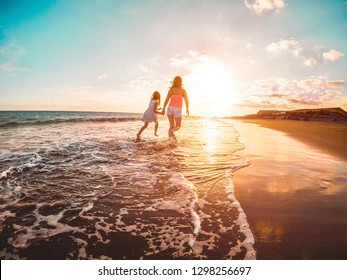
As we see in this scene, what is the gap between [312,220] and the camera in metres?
2.79

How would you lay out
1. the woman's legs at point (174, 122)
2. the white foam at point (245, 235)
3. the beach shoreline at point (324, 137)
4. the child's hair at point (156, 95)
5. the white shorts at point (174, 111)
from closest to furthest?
the white foam at point (245, 235), the beach shoreline at point (324, 137), the white shorts at point (174, 111), the woman's legs at point (174, 122), the child's hair at point (156, 95)

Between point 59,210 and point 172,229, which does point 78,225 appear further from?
point 172,229

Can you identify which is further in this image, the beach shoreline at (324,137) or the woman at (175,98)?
the woman at (175,98)

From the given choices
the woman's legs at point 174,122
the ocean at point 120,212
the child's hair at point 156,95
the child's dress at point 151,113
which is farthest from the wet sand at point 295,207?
the child's hair at point 156,95

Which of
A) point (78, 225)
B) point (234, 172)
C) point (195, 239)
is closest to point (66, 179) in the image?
point (78, 225)

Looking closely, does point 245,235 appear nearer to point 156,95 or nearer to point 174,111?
point 174,111


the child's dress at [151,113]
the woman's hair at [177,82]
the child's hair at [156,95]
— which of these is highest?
the woman's hair at [177,82]

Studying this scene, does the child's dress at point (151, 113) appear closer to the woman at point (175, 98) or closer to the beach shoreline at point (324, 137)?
the woman at point (175, 98)

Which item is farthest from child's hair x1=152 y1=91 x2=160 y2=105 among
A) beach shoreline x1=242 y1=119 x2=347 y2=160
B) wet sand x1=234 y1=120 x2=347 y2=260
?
beach shoreline x1=242 y1=119 x2=347 y2=160

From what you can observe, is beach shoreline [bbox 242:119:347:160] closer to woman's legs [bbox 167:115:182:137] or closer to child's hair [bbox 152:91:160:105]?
woman's legs [bbox 167:115:182:137]

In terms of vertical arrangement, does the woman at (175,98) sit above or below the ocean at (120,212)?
above

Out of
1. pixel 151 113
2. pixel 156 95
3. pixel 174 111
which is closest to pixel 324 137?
pixel 174 111

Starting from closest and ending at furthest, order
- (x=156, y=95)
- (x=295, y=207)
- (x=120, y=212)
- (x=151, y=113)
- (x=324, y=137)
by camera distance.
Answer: (x=120, y=212), (x=295, y=207), (x=151, y=113), (x=156, y=95), (x=324, y=137)

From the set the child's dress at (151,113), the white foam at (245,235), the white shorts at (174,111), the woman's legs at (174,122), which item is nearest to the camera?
the white foam at (245,235)
